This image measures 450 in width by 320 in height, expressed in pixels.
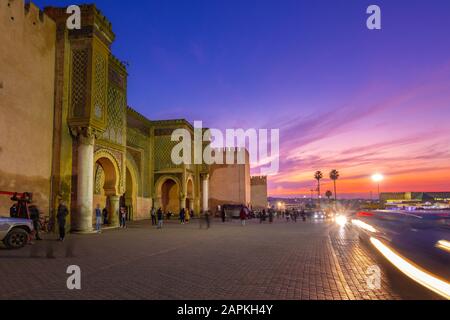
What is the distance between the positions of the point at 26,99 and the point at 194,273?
483 inches

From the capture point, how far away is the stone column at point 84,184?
664 inches

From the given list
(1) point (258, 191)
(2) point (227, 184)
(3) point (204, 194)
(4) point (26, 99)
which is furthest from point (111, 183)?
(1) point (258, 191)

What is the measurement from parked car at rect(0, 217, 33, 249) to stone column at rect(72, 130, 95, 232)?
194 inches

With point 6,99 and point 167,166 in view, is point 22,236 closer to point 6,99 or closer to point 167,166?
point 6,99

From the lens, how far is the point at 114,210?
21.3 metres

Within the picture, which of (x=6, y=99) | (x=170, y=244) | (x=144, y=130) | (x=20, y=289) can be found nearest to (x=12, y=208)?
(x=6, y=99)

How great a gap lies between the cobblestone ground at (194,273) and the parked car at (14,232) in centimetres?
55

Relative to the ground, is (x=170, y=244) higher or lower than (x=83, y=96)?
lower

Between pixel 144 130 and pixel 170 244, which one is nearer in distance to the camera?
pixel 170 244

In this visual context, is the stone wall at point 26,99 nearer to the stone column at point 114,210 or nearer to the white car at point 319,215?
the stone column at point 114,210

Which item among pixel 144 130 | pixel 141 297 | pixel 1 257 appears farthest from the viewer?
pixel 144 130

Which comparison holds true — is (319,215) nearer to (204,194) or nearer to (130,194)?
(204,194)
